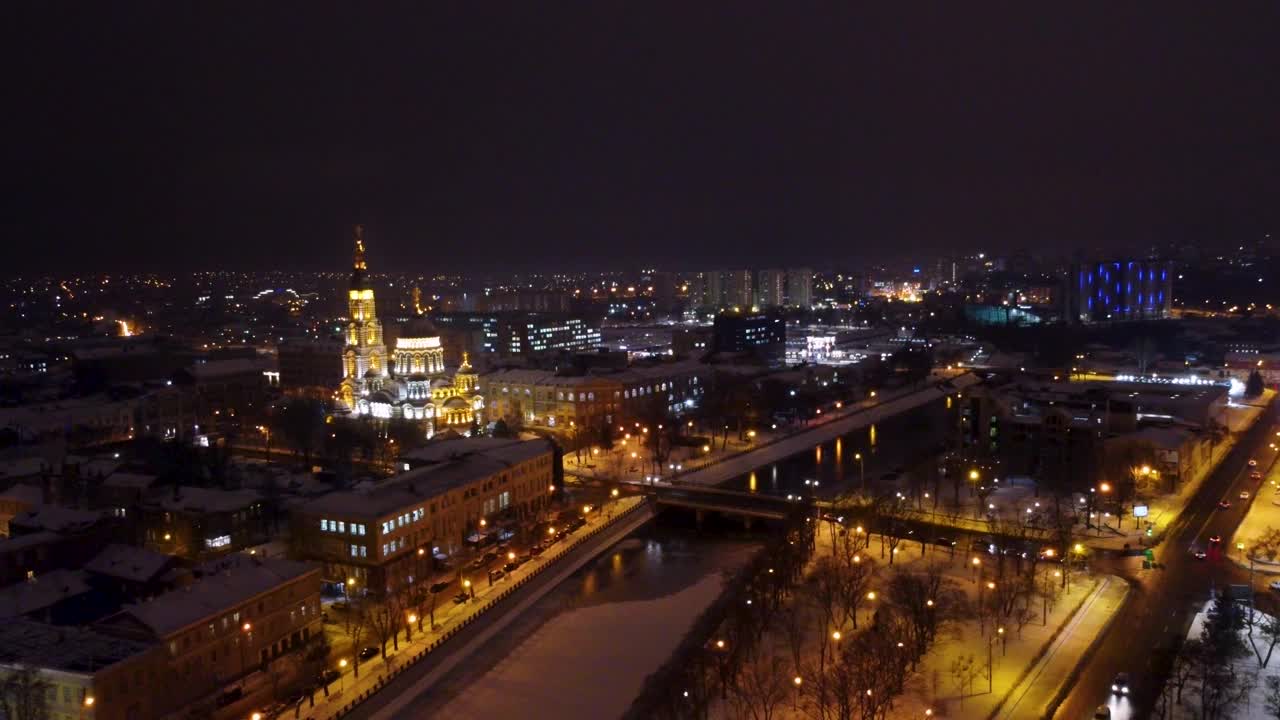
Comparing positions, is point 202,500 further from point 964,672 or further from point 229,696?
point 964,672

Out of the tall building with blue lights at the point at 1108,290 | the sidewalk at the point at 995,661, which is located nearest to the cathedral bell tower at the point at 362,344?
the sidewalk at the point at 995,661

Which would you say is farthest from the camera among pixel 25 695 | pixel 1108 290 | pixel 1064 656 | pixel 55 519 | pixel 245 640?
pixel 1108 290

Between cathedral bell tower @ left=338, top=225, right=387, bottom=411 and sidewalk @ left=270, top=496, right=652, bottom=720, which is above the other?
cathedral bell tower @ left=338, top=225, right=387, bottom=411

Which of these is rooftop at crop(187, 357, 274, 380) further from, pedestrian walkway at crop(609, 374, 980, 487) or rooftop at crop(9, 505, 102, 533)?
pedestrian walkway at crop(609, 374, 980, 487)

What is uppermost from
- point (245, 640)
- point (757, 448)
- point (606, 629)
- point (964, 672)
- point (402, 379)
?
point (402, 379)

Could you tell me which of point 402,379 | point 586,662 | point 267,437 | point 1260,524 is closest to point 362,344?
point 402,379

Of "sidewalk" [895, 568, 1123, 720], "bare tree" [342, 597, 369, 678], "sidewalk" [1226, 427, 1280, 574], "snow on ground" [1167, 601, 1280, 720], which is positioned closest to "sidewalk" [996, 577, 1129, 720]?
"sidewalk" [895, 568, 1123, 720]
